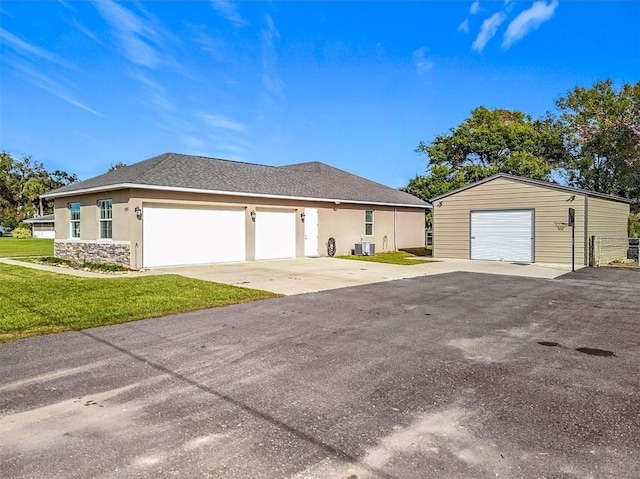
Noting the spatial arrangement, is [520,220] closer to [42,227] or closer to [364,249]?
[364,249]

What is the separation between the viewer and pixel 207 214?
15.4m

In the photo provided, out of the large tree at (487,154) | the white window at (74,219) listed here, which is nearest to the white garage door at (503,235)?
the large tree at (487,154)

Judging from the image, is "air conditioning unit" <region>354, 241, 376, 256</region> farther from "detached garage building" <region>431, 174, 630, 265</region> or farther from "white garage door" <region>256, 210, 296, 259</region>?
"white garage door" <region>256, 210, 296, 259</region>

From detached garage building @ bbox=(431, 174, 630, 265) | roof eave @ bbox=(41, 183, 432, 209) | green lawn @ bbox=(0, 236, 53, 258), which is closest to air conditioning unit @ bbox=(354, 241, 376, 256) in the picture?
roof eave @ bbox=(41, 183, 432, 209)

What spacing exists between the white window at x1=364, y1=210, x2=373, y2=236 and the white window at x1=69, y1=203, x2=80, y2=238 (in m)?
12.7

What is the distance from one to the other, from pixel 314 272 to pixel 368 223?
902 cm

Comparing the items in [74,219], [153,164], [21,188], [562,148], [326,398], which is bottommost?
[326,398]

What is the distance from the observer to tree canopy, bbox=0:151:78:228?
5356 centimetres

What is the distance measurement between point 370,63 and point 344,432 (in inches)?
814

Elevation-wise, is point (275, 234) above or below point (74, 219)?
below

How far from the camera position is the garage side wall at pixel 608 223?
15.6 meters

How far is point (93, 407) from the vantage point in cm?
337

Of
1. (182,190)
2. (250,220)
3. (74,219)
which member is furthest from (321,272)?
(74,219)

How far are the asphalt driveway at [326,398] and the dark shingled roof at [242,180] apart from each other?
935cm
